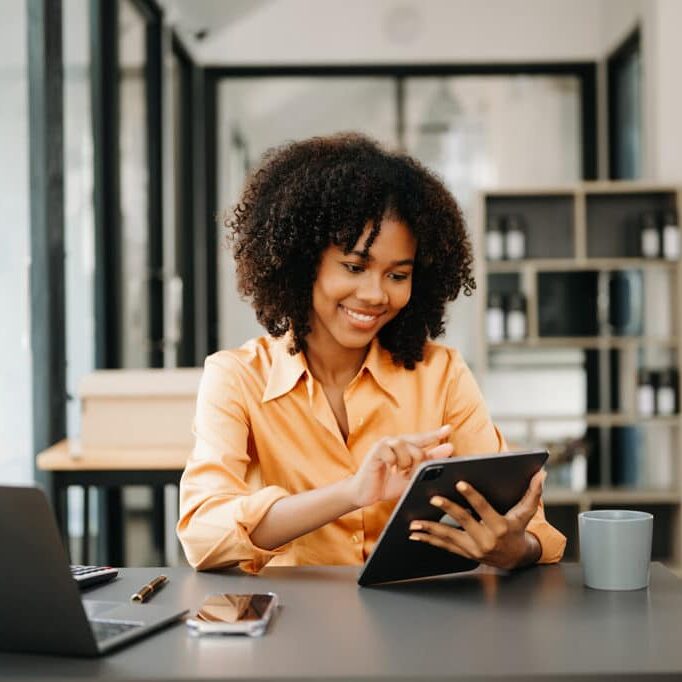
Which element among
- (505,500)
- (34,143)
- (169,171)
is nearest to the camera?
(505,500)

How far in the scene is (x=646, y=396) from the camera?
428 cm

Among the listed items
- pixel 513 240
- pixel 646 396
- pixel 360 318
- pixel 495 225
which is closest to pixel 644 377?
pixel 646 396

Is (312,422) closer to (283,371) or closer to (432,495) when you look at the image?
(283,371)

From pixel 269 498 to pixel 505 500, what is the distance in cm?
33

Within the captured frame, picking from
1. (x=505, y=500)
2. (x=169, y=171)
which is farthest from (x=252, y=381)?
(x=169, y=171)

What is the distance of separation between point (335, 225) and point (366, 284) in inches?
4.1

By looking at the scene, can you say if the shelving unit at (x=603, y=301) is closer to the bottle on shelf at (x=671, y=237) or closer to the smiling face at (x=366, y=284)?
the bottle on shelf at (x=671, y=237)

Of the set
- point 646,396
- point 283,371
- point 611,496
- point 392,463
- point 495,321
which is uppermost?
point 495,321

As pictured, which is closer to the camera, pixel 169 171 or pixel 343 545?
pixel 343 545

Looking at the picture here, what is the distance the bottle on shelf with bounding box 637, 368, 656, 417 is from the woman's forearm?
3148 mm

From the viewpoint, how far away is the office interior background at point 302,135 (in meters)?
2.84

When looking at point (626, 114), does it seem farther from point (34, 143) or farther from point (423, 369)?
point (423, 369)

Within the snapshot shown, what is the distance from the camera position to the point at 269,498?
4.63 feet

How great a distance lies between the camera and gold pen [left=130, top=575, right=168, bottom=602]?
3.90ft
